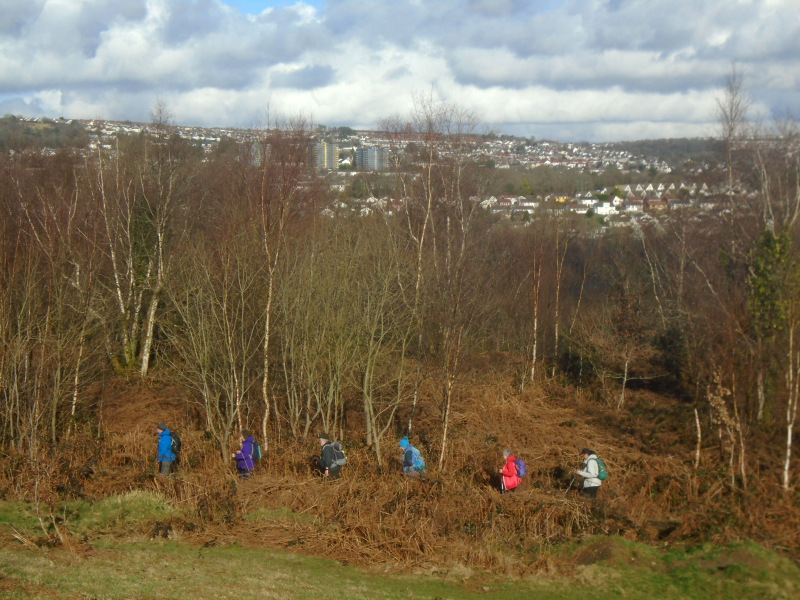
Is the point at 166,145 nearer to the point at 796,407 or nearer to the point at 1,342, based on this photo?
the point at 1,342

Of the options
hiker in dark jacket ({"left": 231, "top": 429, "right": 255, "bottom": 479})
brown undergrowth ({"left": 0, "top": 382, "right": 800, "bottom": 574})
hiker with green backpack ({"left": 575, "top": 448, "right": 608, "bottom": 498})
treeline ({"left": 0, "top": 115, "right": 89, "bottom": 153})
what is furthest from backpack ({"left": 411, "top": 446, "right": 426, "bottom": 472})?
treeline ({"left": 0, "top": 115, "right": 89, "bottom": 153})

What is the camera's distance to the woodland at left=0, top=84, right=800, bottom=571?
1138cm

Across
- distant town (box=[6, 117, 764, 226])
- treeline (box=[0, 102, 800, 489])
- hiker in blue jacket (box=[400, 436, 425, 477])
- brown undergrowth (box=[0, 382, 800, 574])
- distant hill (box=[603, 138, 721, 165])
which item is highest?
distant hill (box=[603, 138, 721, 165])

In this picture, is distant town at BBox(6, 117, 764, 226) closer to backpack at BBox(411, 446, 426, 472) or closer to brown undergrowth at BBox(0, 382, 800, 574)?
brown undergrowth at BBox(0, 382, 800, 574)

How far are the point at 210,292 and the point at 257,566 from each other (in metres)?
7.16

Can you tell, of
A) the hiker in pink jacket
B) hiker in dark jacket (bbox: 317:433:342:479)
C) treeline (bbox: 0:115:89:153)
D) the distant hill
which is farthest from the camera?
the distant hill

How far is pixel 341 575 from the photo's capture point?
941 cm

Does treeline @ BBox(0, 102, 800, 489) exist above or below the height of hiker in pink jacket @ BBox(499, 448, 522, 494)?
above

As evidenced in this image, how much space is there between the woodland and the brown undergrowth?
62mm

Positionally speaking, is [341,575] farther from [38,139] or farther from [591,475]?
[38,139]

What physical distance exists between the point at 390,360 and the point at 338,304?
7.65 ft

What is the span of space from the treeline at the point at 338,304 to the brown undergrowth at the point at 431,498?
0.69 metres

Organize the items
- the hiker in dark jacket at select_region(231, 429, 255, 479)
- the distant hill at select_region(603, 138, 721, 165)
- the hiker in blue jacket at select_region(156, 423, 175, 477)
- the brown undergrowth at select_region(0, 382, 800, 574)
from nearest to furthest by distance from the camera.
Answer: the brown undergrowth at select_region(0, 382, 800, 574), the hiker in dark jacket at select_region(231, 429, 255, 479), the hiker in blue jacket at select_region(156, 423, 175, 477), the distant hill at select_region(603, 138, 721, 165)

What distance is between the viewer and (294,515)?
11.5 meters
